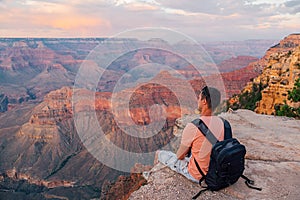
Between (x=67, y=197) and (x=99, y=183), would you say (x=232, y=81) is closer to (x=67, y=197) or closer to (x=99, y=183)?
(x=99, y=183)

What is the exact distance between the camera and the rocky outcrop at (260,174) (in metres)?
4.18

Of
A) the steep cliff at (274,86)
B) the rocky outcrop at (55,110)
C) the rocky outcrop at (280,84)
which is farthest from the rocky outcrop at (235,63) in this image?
the rocky outcrop at (280,84)

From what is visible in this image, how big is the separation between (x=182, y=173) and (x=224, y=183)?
70cm

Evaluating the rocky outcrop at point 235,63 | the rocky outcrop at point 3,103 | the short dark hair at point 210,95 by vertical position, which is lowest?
the rocky outcrop at point 3,103

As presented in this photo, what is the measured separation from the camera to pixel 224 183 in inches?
161

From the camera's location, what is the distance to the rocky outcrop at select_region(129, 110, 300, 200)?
13.7ft

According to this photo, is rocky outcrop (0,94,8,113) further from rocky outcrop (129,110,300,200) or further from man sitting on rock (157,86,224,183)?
man sitting on rock (157,86,224,183)

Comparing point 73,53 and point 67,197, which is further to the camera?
point 73,53

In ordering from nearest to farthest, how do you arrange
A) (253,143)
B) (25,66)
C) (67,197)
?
1. (253,143)
2. (67,197)
3. (25,66)

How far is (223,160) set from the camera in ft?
12.3

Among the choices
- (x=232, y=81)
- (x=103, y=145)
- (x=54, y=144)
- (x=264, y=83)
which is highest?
(x=264, y=83)

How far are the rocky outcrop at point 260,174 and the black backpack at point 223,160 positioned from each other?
22 cm

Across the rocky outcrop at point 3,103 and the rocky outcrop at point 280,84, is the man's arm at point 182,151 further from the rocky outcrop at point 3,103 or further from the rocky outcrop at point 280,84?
the rocky outcrop at point 3,103

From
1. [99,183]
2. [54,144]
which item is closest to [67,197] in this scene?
[99,183]
